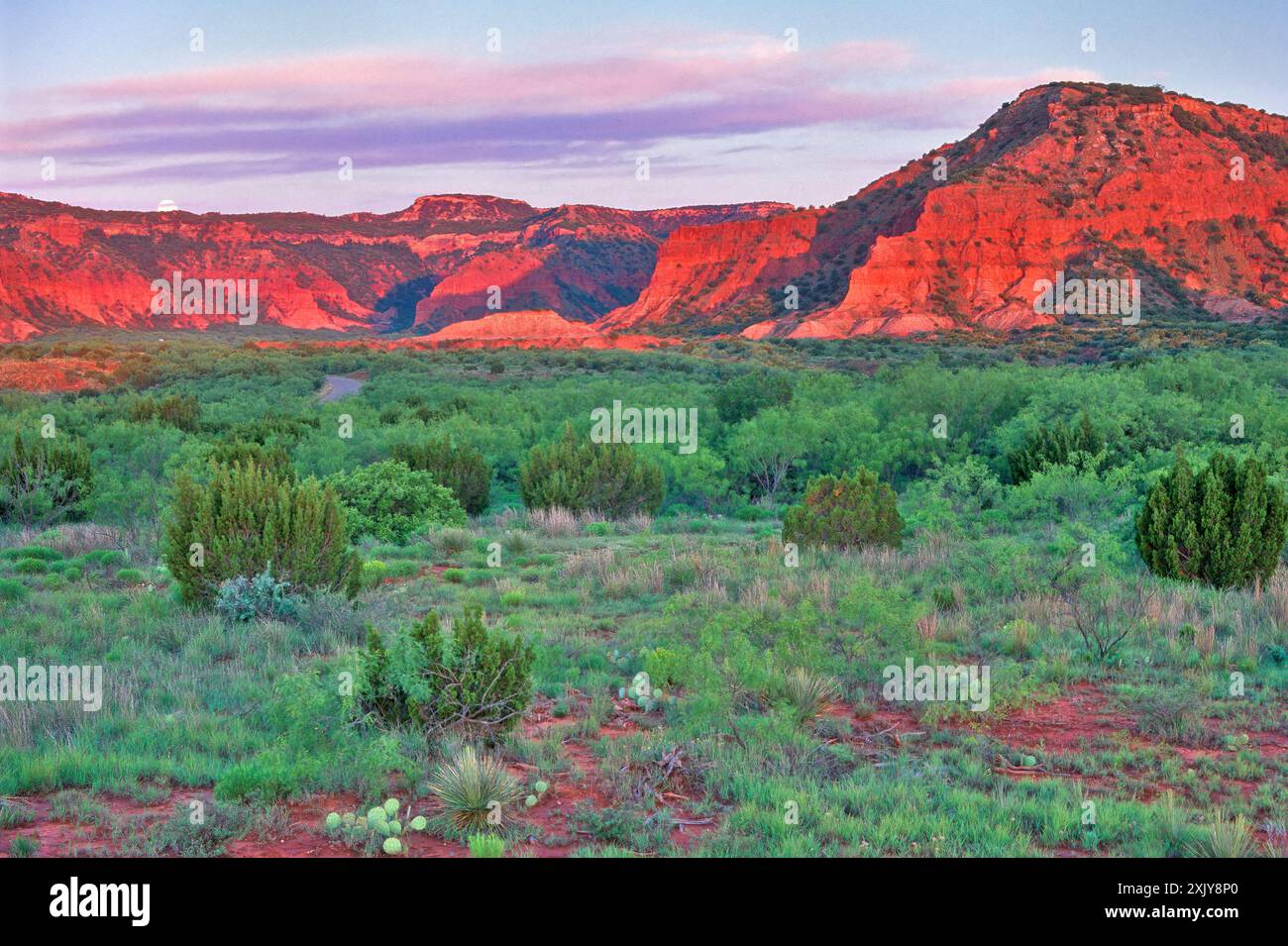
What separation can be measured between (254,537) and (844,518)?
6.22m

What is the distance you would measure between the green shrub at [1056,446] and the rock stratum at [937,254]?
4222cm

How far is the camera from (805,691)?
21.5 ft

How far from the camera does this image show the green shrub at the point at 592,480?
16234mm

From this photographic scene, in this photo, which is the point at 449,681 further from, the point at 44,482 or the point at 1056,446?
the point at 44,482

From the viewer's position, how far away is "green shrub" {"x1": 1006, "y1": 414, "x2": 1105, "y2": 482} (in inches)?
641

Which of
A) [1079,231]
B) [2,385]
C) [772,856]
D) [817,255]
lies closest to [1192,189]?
[1079,231]

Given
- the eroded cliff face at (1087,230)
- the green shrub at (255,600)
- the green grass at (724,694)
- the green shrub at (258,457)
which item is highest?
the eroded cliff face at (1087,230)

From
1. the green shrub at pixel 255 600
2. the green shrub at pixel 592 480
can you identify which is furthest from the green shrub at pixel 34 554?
the green shrub at pixel 592 480

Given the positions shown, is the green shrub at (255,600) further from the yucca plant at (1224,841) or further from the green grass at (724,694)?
the yucca plant at (1224,841)

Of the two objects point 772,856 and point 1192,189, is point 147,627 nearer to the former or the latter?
point 772,856

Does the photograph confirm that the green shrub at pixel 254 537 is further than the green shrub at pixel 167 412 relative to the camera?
No

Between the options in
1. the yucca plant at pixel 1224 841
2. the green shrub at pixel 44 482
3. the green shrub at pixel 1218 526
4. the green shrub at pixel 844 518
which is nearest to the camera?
the yucca plant at pixel 1224 841

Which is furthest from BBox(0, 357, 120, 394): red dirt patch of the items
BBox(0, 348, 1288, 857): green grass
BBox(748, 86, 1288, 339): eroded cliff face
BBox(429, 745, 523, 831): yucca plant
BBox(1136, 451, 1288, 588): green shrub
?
BBox(748, 86, 1288, 339): eroded cliff face
